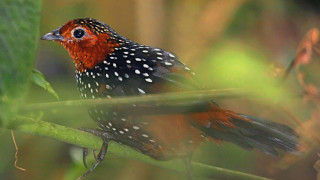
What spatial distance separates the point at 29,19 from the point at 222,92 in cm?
37

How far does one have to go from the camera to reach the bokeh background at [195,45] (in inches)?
92.3

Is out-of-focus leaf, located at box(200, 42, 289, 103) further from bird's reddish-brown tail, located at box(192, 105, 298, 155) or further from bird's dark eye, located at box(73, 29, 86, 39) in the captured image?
bird's dark eye, located at box(73, 29, 86, 39)

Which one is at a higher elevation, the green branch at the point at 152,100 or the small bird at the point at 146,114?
the green branch at the point at 152,100

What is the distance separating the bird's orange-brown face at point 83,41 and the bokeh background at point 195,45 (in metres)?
0.37

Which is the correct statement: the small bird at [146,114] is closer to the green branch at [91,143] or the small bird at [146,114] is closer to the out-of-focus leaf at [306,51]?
the green branch at [91,143]

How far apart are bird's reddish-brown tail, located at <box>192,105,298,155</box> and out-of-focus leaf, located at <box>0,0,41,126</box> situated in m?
0.89

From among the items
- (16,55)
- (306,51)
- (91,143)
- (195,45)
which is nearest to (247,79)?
(91,143)

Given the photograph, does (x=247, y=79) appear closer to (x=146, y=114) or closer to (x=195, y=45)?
(x=146, y=114)

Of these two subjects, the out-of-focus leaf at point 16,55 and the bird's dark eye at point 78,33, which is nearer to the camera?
the out-of-focus leaf at point 16,55

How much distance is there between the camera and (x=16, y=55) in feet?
2.25

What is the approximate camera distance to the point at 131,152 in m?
1.38

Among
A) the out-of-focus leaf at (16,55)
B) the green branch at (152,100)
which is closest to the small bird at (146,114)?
the green branch at (152,100)

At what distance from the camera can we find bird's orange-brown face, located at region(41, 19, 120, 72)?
5.09 ft

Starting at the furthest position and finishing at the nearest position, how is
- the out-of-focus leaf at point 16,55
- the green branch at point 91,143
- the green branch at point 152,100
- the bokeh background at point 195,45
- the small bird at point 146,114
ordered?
1. the bokeh background at point 195,45
2. the small bird at point 146,114
3. the green branch at point 91,143
4. the green branch at point 152,100
5. the out-of-focus leaf at point 16,55
